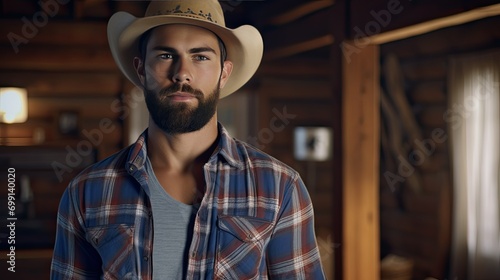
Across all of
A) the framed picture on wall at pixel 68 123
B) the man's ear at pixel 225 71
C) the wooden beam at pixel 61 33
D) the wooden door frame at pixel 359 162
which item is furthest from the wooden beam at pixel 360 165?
the framed picture on wall at pixel 68 123

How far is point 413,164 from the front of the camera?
6066 mm

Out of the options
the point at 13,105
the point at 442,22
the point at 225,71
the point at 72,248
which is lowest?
the point at 72,248

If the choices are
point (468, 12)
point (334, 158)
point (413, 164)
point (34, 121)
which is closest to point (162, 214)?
point (468, 12)

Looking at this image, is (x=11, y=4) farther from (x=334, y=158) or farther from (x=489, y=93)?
(x=489, y=93)

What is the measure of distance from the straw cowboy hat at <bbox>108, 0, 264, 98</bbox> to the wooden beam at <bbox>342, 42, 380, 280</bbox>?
6.45ft

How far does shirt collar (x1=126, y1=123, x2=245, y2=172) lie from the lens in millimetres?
1704

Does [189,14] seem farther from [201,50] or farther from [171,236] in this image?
[171,236]

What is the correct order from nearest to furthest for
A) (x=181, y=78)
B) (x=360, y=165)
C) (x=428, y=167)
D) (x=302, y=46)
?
(x=181, y=78) < (x=360, y=165) < (x=302, y=46) < (x=428, y=167)

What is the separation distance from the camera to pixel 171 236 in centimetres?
164

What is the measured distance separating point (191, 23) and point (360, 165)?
2386 millimetres

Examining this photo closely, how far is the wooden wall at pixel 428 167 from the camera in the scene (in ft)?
18.2

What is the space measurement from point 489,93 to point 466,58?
348mm

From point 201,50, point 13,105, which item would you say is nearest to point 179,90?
point 201,50

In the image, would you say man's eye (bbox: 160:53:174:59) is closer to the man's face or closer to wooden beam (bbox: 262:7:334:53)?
the man's face
